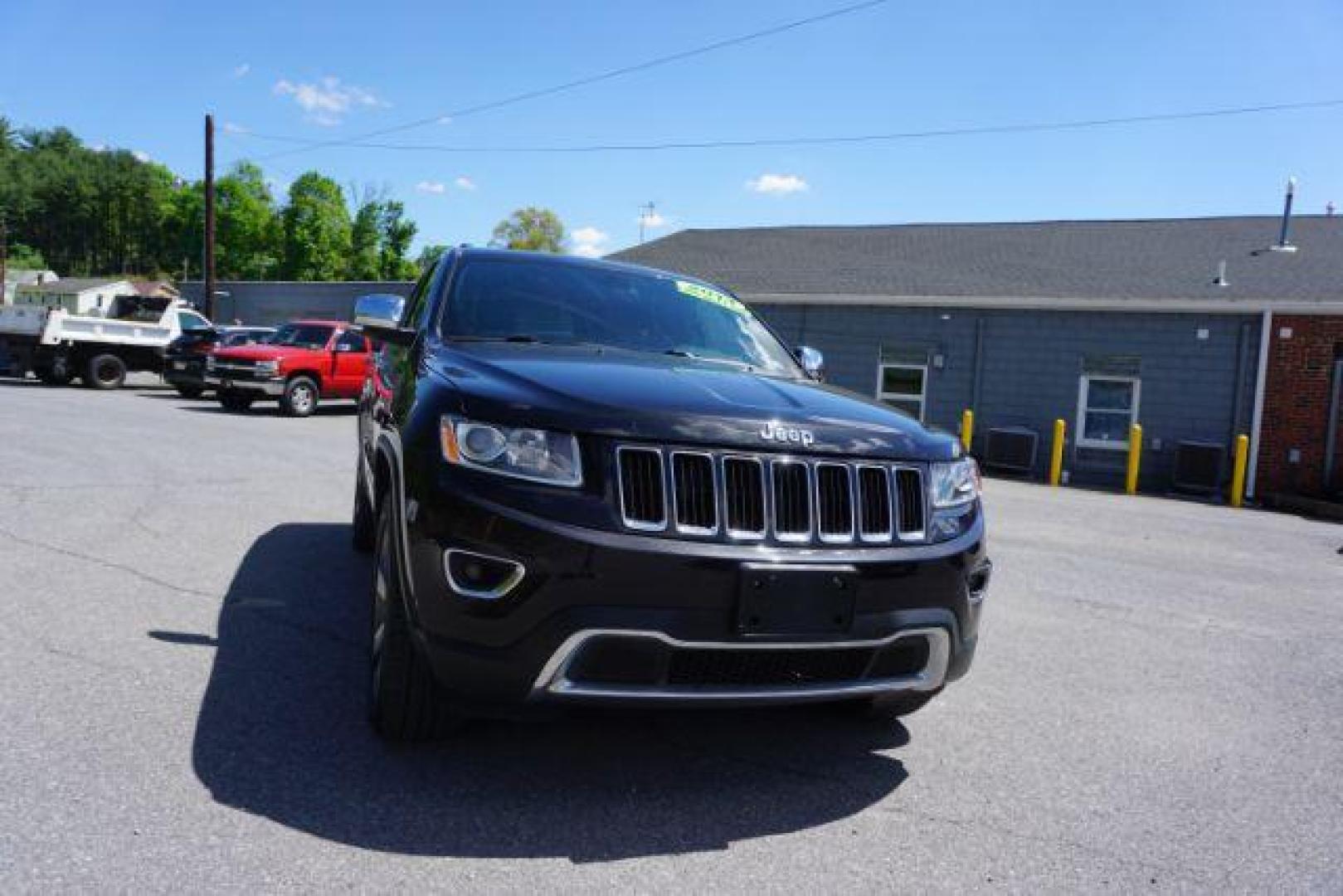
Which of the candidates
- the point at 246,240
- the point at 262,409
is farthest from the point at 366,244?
the point at 262,409

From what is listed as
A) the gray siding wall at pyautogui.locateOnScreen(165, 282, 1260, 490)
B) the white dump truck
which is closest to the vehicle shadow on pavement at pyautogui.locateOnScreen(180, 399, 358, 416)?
the white dump truck

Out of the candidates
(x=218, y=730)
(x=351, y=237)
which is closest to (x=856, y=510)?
(x=218, y=730)

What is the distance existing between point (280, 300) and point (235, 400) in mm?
23314

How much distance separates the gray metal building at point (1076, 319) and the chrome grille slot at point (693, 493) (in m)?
13.3

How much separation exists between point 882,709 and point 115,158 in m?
144

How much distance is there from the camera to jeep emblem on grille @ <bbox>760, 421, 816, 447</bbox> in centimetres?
292

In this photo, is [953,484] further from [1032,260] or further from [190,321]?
[190,321]

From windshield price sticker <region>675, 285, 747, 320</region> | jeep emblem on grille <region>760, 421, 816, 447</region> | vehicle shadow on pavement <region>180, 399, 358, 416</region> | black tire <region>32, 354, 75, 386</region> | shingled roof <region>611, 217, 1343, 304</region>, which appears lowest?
vehicle shadow on pavement <region>180, 399, 358, 416</region>

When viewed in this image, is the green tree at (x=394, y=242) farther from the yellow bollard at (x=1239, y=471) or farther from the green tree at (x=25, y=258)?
the yellow bollard at (x=1239, y=471)

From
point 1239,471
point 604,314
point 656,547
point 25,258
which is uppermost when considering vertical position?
point 25,258

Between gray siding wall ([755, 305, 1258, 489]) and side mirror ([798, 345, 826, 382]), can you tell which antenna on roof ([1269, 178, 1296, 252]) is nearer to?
gray siding wall ([755, 305, 1258, 489])

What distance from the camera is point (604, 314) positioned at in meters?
4.31

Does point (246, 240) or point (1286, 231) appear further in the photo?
point (246, 240)

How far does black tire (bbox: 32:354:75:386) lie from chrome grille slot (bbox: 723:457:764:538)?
72.4 feet
